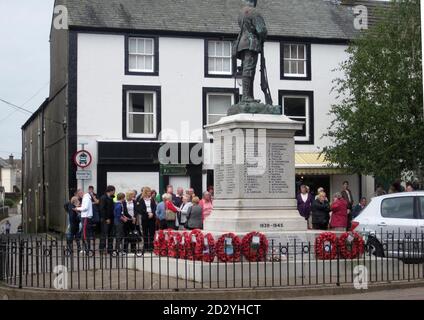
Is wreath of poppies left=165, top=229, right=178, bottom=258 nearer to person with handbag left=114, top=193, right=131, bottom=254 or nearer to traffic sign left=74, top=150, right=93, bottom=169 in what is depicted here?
person with handbag left=114, top=193, right=131, bottom=254

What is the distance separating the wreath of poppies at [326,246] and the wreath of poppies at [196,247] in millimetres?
2217

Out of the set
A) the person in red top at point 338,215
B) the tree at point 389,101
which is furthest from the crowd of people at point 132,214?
the tree at point 389,101

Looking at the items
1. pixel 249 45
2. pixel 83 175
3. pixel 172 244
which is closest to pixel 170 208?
pixel 172 244

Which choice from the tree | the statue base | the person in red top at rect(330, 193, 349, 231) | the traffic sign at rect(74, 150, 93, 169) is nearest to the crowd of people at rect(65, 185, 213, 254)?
the person in red top at rect(330, 193, 349, 231)

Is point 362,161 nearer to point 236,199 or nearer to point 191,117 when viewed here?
point 191,117

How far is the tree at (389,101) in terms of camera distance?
29.6m

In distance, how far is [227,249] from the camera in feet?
48.7

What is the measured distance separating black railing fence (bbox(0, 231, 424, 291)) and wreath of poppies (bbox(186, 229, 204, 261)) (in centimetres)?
7

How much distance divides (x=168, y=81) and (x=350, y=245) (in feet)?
65.9

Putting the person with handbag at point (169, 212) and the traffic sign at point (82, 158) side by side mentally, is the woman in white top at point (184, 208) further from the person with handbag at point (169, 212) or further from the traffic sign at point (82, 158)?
the traffic sign at point (82, 158)

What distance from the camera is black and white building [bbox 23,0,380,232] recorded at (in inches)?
1325

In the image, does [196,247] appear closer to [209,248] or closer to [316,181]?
[209,248]
